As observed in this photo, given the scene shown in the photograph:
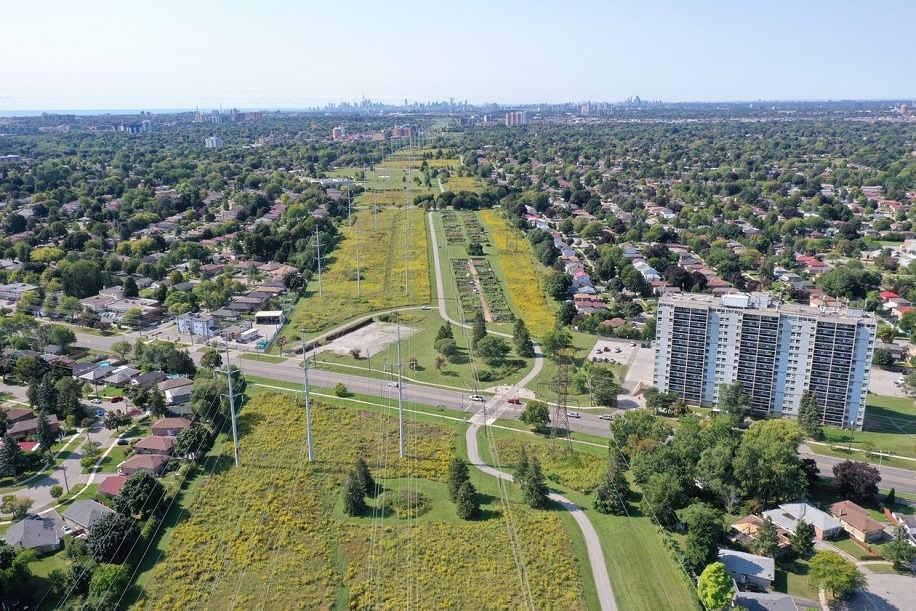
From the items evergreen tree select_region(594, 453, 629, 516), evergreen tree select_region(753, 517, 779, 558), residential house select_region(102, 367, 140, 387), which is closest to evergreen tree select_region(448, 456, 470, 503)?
evergreen tree select_region(594, 453, 629, 516)

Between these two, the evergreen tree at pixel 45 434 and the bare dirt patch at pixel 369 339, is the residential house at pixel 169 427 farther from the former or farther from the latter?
the bare dirt patch at pixel 369 339

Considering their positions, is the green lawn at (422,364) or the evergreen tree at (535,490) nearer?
the evergreen tree at (535,490)

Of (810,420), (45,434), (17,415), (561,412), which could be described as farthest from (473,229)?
(45,434)

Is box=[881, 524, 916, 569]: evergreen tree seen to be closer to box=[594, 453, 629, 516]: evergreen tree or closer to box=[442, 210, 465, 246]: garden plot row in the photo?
box=[594, 453, 629, 516]: evergreen tree

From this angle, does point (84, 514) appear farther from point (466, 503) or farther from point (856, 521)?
point (856, 521)

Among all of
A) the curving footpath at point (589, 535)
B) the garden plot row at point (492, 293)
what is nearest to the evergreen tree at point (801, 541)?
the curving footpath at point (589, 535)

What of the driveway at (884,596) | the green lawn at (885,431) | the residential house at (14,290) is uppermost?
the residential house at (14,290)
